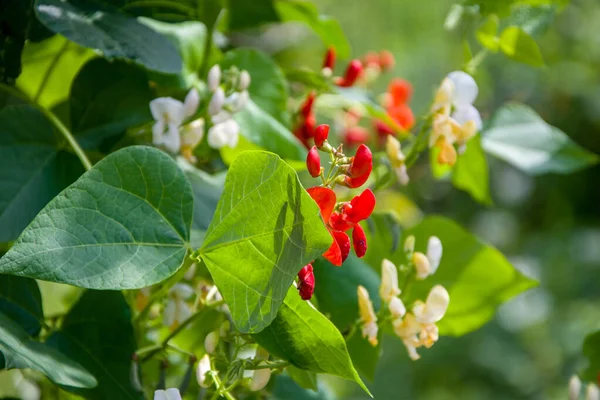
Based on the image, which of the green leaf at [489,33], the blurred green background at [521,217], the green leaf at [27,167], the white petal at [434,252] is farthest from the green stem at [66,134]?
the blurred green background at [521,217]

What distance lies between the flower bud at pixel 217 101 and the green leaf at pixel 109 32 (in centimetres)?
3

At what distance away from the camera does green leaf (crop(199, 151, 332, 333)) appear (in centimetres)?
33

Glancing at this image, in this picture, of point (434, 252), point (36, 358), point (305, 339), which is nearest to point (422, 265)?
point (434, 252)

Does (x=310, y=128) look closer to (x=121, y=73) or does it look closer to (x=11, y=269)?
(x=121, y=73)

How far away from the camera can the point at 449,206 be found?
8.34ft

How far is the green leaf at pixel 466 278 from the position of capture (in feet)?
1.82

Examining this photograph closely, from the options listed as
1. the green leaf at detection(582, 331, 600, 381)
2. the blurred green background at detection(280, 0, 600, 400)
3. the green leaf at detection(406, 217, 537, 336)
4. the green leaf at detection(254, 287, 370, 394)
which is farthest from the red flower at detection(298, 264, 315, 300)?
the blurred green background at detection(280, 0, 600, 400)

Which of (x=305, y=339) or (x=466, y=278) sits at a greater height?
(x=305, y=339)

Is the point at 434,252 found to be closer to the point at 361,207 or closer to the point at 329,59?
the point at 361,207

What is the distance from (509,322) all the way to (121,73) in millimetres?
1866

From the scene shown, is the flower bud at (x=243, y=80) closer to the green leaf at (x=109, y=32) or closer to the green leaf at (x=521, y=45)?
the green leaf at (x=109, y=32)

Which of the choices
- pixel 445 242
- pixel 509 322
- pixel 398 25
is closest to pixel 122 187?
pixel 445 242

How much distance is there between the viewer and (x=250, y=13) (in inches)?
23.5

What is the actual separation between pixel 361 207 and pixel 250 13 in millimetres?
291
